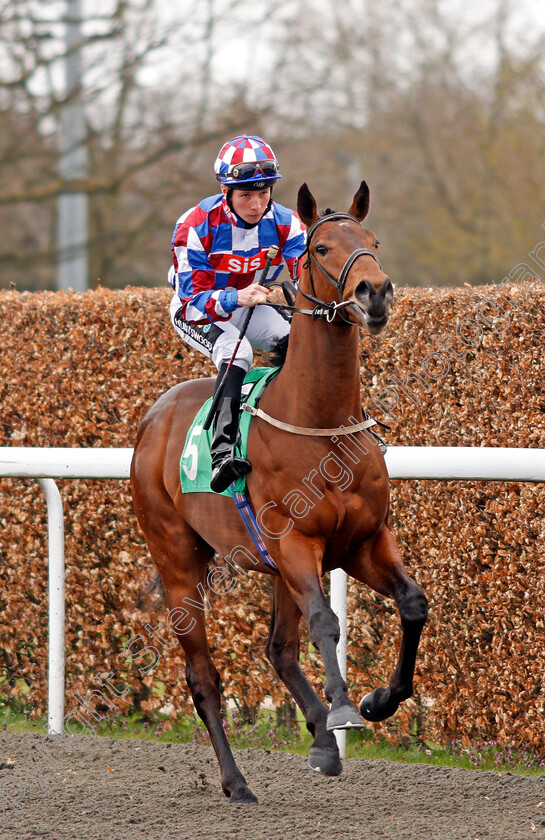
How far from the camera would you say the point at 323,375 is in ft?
11.2

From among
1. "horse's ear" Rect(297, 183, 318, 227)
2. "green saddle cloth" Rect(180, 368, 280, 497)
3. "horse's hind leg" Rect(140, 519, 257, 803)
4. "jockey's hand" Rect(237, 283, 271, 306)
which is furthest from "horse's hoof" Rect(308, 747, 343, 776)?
"horse's ear" Rect(297, 183, 318, 227)

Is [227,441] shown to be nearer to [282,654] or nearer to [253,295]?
[253,295]

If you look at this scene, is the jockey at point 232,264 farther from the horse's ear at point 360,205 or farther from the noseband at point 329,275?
the horse's ear at point 360,205

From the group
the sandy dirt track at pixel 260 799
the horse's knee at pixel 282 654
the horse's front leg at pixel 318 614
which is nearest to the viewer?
the horse's front leg at pixel 318 614

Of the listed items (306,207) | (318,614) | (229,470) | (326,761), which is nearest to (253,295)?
(306,207)

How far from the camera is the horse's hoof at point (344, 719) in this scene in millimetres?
2992

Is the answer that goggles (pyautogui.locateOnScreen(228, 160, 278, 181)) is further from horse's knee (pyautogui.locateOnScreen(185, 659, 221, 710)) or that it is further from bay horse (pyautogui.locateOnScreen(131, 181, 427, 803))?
horse's knee (pyautogui.locateOnScreen(185, 659, 221, 710))

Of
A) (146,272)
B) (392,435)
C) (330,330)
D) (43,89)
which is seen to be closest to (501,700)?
(392,435)

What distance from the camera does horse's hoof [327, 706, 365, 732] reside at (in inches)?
118

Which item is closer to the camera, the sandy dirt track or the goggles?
the sandy dirt track

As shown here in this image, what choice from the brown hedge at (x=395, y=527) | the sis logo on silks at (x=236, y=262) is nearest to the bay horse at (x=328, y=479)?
the sis logo on silks at (x=236, y=262)

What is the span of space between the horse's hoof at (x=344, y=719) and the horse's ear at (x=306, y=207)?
1575mm

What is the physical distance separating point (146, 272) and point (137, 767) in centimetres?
1384

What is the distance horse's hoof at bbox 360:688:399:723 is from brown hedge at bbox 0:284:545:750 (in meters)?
0.89
